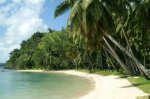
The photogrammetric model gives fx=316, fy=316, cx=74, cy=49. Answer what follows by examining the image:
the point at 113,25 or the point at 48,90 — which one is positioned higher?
the point at 113,25

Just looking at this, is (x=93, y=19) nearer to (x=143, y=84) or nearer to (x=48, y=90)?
(x=143, y=84)

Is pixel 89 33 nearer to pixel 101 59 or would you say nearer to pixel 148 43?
pixel 148 43

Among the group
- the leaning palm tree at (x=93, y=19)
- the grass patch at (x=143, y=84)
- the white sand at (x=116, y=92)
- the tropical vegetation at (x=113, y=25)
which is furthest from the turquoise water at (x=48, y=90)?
the leaning palm tree at (x=93, y=19)

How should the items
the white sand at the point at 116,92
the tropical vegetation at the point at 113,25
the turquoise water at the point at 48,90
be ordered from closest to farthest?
the white sand at the point at 116,92
the tropical vegetation at the point at 113,25
the turquoise water at the point at 48,90

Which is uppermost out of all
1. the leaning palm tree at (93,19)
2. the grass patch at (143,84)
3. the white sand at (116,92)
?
the leaning palm tree at (93,19)

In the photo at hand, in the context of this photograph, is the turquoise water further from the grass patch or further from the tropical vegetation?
the tropical vegetation

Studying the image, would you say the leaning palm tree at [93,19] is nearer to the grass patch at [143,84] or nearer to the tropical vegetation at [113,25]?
the tropical vegetation at [113,25]

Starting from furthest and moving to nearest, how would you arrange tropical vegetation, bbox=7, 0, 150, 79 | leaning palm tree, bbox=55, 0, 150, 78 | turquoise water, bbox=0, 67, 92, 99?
turquoise water, bbox=0, 67, 92, 99 < tropical vegetation, bbox=7, 0, 150, 79 < leaning palm tree, bbox=55, 0, 150, 78

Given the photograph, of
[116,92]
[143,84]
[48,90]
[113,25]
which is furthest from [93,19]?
[48,90]

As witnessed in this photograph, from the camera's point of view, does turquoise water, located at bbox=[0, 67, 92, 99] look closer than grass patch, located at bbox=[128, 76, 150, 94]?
No

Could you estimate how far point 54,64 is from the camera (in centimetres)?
8919

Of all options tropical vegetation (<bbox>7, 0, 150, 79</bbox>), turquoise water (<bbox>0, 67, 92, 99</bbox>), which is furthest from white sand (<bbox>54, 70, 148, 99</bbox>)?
tropical vegetation (<bbox>7, 0, 150, 79</bbox>)

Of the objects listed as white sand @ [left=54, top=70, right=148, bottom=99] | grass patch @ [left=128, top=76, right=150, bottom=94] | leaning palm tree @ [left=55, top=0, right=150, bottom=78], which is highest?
leaning palm tree @ [left=55, top=0, right=150, bottom=78]

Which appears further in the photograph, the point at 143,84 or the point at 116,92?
the point at 143,84
